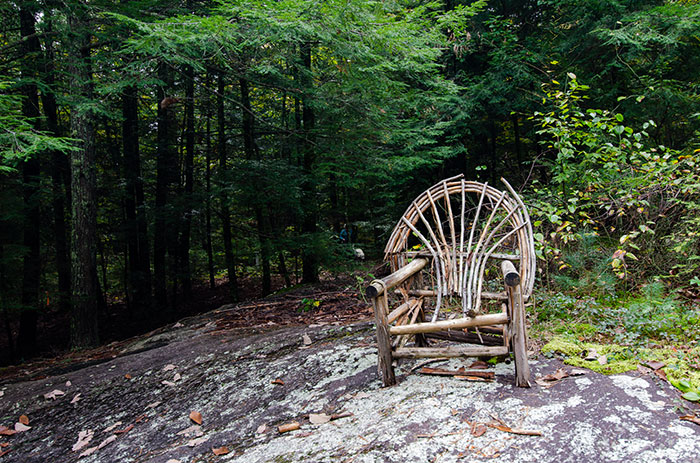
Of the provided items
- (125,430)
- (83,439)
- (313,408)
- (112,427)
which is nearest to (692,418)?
(313,408)

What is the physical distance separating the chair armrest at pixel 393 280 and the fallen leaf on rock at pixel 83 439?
2792 millimetres

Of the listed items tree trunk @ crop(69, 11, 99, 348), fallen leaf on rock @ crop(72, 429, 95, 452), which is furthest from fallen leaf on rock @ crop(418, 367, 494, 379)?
tree trunk @ crop(69, 11, 99, 348)

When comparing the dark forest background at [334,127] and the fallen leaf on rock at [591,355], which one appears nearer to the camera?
the fallen leaf on rock at [591,355]

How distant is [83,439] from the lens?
307 cm

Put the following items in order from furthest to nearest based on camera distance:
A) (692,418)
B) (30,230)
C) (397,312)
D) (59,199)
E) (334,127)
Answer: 1. (59,199)
2. (30,230)
3. (334,127)
4. (397,312)
5. (692,418)

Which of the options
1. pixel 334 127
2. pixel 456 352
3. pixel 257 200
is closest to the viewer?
pixel 456 352

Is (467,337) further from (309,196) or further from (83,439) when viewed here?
(309,196)

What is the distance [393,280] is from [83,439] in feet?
9.91

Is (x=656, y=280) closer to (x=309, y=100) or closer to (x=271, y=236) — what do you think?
(x=309, y=100)

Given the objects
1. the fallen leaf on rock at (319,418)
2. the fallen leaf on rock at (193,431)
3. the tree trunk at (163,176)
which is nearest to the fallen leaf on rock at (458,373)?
the fallen leaf on rock at (319,418)

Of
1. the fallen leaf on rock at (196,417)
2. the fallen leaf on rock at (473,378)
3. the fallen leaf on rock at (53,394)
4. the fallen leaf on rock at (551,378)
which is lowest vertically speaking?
the fallen leaf on rock at (53,394)

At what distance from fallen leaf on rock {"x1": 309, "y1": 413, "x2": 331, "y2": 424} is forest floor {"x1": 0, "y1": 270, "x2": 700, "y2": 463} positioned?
1 cm

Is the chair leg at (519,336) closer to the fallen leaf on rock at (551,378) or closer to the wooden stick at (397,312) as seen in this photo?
the fallen leaf on rock at (551,378)

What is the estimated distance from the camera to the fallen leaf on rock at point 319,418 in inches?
95.9
